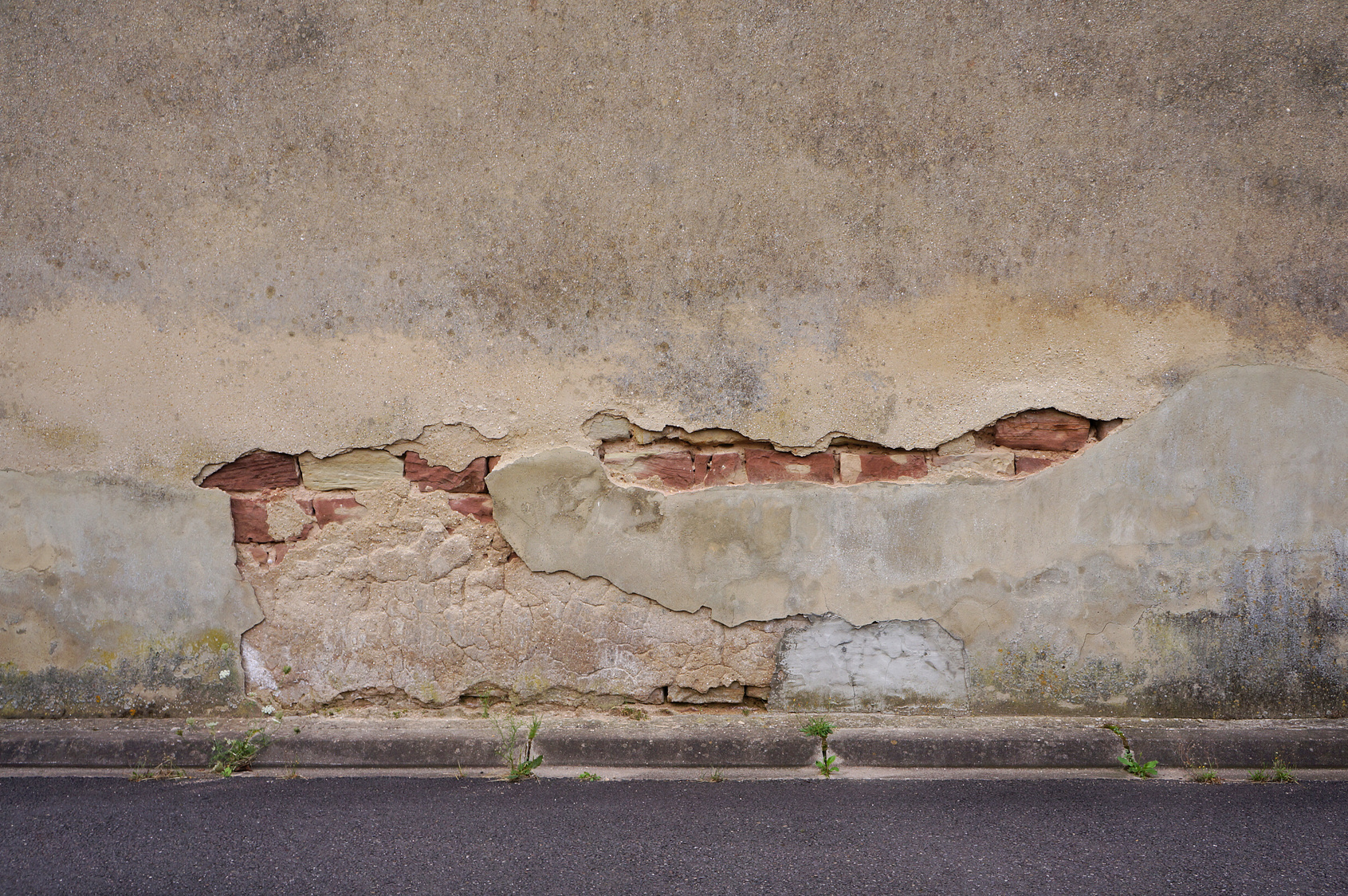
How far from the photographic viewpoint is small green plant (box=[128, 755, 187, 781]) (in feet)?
9.50

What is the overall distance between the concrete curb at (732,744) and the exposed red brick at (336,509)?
776 millimetres

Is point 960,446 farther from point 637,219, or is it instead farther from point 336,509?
point 336,509

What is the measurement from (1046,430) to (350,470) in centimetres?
257

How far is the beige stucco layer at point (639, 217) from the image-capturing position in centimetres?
292

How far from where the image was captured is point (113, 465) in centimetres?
308

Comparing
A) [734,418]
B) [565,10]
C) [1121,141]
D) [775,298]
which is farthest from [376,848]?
[1121,141]

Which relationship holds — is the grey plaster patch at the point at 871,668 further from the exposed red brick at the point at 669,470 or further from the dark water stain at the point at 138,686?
the dark water stain at the point at 138,686

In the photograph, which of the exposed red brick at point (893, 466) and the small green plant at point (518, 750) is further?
the exposed red brick at point (893, 466)

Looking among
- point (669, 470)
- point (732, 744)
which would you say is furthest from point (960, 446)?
point (732, 744)

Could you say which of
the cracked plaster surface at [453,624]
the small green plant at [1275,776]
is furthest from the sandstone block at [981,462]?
the small green plant at [1275,776]

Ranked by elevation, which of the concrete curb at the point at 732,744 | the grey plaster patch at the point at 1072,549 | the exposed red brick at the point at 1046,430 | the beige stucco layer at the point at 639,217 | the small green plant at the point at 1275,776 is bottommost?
the small green plant at the point at 1275,776

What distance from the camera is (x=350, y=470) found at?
310 centimetres

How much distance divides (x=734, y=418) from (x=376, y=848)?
1777 millimetres

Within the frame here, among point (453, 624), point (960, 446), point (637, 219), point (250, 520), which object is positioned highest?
point (637, 219)
